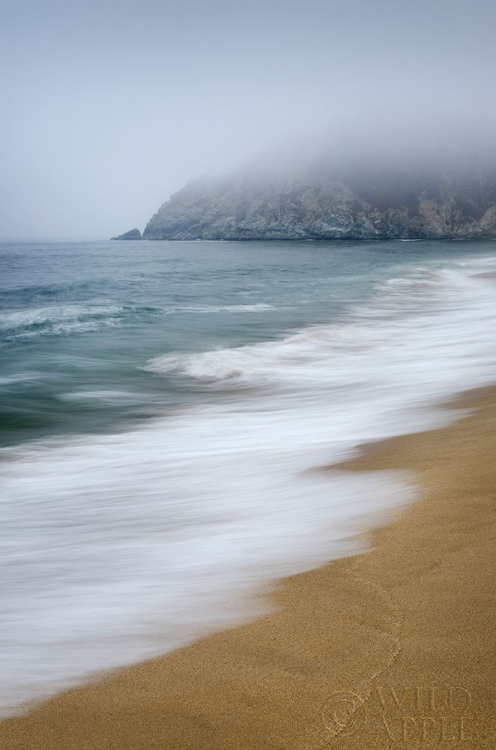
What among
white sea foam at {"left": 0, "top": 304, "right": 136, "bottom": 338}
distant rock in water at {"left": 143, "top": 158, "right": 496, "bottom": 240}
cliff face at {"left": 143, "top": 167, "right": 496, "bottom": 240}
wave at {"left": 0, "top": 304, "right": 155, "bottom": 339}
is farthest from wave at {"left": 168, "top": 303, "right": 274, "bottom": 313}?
cliff face at {"left": 143, "top": 167, "right": 496, "bottom": 240}

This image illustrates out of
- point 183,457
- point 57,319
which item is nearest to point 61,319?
point 57,319

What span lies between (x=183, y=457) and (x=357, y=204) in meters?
71.0

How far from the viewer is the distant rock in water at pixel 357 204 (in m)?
68.2

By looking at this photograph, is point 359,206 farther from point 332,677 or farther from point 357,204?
point 332,677

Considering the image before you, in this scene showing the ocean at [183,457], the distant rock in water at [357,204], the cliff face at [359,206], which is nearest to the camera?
the ocean at [183,457]

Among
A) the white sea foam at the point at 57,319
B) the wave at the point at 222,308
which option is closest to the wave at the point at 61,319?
the white sea foam at the point at 57,319

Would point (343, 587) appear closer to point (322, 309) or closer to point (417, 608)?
point (417, 608)

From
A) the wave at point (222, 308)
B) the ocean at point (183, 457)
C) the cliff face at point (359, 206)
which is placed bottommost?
the ocean at point (183, 457)

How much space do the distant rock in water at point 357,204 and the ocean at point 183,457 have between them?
191 ft

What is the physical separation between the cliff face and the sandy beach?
6996cm

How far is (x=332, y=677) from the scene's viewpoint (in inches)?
65.2

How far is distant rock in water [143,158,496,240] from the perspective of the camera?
68.2 m

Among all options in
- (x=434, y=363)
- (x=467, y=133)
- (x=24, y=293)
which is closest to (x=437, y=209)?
(x=467, y=133)

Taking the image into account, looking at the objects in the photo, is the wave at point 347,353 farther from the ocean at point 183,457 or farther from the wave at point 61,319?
the wave at point 61,319
